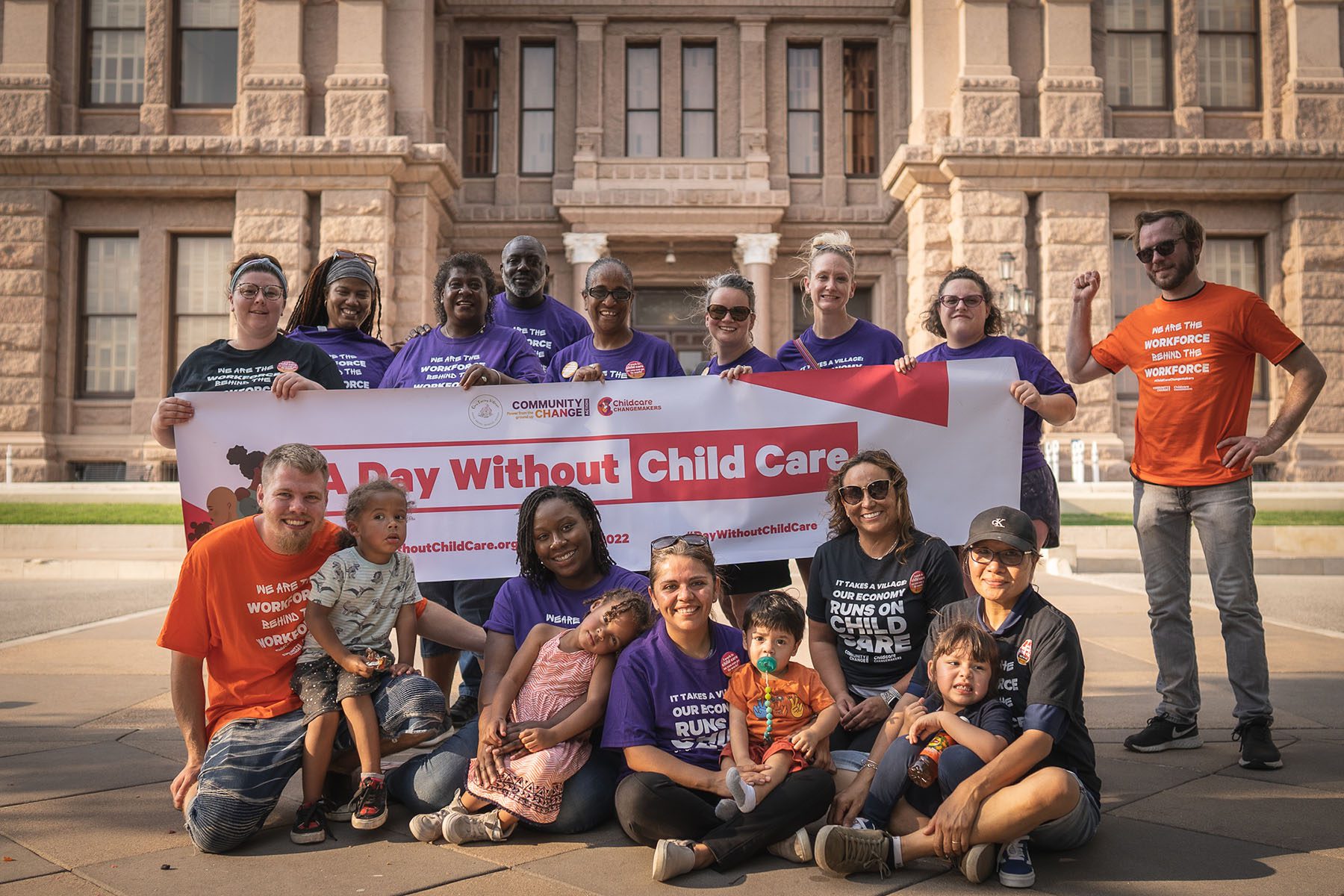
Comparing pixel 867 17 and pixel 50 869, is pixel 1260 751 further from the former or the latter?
pixel 867 17

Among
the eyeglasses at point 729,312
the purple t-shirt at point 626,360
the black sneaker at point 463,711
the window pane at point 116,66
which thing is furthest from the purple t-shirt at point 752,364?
the window pane at point 116,66

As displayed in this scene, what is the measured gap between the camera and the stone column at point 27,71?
19.2 m

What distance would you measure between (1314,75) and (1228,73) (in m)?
1.45

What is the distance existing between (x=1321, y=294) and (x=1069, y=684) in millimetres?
19173

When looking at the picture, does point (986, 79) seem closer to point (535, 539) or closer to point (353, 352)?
point (353, 352)

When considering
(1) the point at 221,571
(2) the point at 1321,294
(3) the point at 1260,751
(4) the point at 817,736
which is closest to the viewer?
(4) the point at 817,736

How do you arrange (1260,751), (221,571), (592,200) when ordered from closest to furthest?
1. (221,571)
2. (1260,751)
3. (592,200)

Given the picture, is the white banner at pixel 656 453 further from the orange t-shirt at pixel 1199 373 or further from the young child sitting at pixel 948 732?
the young child sitting at pixel 948 732

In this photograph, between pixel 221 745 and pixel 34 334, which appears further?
pixel 34 334

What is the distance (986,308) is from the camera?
5.21 metres

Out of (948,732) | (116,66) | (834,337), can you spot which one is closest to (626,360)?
(834,337)

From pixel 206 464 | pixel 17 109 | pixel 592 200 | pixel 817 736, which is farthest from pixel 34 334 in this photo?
pixel 817 736

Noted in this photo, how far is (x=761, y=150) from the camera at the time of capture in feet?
73.0

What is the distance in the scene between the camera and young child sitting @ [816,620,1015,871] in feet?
10.8
